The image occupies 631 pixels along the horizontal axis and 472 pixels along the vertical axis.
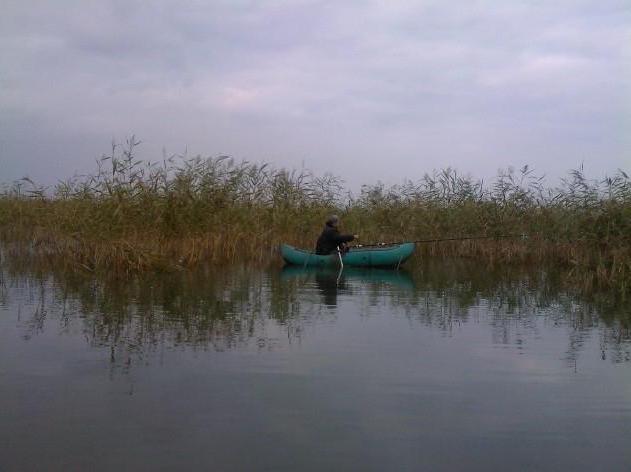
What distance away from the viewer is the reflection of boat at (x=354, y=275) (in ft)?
41.0

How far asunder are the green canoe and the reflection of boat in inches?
5.0

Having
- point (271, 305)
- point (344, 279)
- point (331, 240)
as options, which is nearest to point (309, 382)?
point (271, 305)

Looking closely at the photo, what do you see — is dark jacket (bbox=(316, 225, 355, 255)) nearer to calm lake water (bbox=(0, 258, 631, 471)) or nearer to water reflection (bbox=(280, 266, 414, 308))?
water reflection (bbox=(280, 266, 414, 308))

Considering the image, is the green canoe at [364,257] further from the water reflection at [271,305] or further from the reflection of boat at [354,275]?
the water reflection at [271,305]

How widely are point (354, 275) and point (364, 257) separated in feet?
3.54

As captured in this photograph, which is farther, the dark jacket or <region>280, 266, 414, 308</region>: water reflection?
the dark jacket

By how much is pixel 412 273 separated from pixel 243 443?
10.0 metres

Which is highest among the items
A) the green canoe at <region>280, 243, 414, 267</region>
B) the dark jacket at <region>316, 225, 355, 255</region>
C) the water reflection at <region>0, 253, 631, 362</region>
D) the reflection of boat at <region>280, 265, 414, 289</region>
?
the dark jacket at <region>316, 225, 355, 255</region>

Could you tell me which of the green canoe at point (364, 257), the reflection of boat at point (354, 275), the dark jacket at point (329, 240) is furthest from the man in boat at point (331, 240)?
the reflection of boat at point (354, 275)

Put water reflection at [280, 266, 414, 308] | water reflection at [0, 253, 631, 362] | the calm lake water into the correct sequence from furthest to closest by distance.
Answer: water reflection at [280, 266, 414, 308]
water reflection at [0, 253, 631, 362]
the calm lake water

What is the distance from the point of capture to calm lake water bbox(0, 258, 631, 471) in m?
4.07

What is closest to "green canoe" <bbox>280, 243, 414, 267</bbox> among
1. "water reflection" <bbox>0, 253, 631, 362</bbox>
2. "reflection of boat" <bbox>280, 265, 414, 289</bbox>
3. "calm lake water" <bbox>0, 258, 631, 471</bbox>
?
"reflection of boat" <bbox>280, 265, 414, 289</bbox>

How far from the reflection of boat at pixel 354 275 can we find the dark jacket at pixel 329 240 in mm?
391

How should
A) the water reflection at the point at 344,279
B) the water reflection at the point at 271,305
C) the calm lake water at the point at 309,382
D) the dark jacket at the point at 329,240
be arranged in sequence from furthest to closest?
the dark jacket at the point at 329,240, the water reflection at the point at 344,279, the water reflection at the point at 271,305, the calm lake water at the point at 309,382
